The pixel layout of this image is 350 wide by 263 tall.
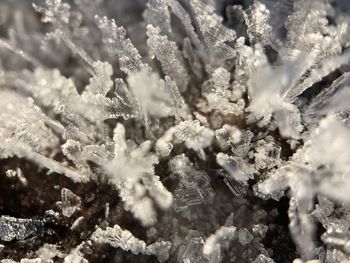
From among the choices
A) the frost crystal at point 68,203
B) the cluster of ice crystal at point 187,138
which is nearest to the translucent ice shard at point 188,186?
the cluster of ice crystal at point 187,138

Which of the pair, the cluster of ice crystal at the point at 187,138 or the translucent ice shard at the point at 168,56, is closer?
the cluster of ice crystal at the point at 187,138

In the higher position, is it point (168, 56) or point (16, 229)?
point (168, 56)

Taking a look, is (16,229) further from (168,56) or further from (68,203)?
(168,56)

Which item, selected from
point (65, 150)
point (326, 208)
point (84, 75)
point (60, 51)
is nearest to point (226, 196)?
point (326, 208)

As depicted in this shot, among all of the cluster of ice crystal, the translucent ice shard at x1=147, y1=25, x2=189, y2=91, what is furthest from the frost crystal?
the translucent ice shard at x1=147, y1=25, x2=189, y2=91

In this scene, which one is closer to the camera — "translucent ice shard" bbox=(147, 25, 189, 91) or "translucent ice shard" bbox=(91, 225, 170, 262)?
"translucent ice shard" bbox=(91, 225, 170, 262)

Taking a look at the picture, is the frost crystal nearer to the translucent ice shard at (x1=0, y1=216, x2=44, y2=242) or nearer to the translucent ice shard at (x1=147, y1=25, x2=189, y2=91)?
the translucent ice shard at (x1=0, y1=216, x2=44, y2=242)

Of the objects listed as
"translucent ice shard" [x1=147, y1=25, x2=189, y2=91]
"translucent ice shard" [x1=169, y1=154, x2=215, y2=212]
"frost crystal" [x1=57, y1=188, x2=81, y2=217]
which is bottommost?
"frost crystal" [x1=57, y1=188, x2=81, y2=217]

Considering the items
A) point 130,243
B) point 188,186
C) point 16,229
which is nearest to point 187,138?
point 188,186

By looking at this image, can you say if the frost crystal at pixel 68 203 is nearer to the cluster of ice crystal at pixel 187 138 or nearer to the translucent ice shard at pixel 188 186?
the cluster of ice crystal at pixel 187 138
